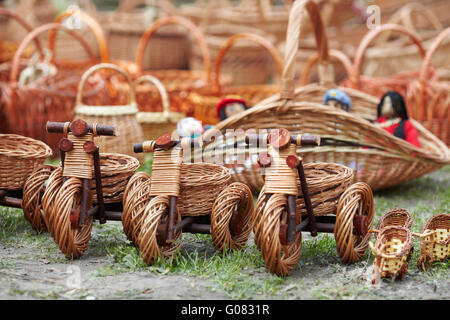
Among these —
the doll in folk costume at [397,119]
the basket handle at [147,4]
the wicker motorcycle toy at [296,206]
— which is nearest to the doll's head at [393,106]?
the doll in folk costume at [397,119]

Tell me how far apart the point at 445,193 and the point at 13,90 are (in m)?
3.02

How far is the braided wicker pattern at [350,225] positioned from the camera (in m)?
2.12

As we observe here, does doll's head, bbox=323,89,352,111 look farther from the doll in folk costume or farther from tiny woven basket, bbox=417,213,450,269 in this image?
tiny woven basket, bbox=417,213,450,269

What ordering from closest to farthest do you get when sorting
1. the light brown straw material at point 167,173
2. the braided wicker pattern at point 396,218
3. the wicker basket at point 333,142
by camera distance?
1. the light brown straw material at point 167,173
2. the braided wicker pattern at point 396,218
3. the wicker basket at point 333,142

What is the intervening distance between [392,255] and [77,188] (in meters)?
1.23

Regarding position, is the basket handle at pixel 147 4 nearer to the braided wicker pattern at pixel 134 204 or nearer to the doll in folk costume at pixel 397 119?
the doll in folk costume at pixel 397 119

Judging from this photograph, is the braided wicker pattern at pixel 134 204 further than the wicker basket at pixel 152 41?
No

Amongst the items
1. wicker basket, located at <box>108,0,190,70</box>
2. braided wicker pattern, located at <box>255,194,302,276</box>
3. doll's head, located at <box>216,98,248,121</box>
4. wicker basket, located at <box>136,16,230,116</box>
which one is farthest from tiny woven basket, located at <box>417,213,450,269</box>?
wicker basket, located at <box>108,0,190,70</box>

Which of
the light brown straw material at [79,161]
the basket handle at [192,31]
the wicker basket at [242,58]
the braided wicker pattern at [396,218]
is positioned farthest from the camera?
the wicker basket at [242,58]

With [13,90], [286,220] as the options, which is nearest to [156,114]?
[13,90]

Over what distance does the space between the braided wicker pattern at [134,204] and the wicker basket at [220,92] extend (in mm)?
1733

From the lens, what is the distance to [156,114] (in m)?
4.24

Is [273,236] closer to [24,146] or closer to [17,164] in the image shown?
[17,164]

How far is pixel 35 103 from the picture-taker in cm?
412
